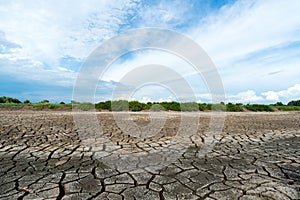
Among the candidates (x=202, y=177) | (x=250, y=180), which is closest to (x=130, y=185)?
(x=202, y=177)

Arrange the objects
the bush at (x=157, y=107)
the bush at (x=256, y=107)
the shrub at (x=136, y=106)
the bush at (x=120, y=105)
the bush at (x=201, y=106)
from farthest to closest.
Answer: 1. the bush at (x=256, y=107)
2. the bush at (x=201, y=106)
3. the bush at (x=157, y=107)
4. the shrub at (x=136, y=106)
5. the bush at (x=120, y=105)

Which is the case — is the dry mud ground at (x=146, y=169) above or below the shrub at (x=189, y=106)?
below

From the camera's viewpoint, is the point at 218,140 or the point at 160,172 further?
the point at 218,140

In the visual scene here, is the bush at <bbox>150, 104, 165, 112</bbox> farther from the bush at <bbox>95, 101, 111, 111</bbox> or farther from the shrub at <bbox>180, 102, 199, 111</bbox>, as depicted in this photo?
the bush at <bbox>95, 101, 111, 111</bbox>

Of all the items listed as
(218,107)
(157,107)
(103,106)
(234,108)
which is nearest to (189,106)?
(157,107)

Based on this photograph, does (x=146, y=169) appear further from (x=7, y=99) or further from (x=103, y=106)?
(x=7, y=99)

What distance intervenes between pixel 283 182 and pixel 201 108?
16.9 m

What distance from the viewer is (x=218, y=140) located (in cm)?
458

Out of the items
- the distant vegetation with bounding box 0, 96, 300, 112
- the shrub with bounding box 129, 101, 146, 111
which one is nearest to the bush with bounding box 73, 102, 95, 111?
the distant vegetation with bounding box 0, 96, 300, 112

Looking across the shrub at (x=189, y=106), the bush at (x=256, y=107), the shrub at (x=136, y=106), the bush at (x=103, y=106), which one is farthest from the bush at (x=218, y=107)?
the bush at (x=103, y=106)

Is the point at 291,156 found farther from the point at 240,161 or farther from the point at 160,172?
the point at 160,172

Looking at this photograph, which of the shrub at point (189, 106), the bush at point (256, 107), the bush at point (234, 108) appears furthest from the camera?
the bush at point (256, 107)

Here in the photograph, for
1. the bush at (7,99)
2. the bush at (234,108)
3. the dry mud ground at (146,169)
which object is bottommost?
the dry mud ground at (146,169)

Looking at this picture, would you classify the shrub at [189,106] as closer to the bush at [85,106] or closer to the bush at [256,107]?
the bush at [256,107]
